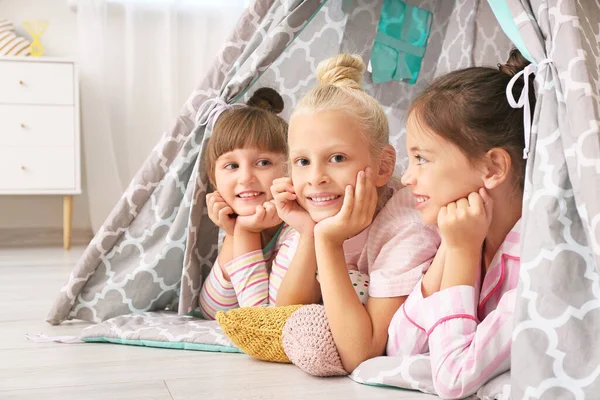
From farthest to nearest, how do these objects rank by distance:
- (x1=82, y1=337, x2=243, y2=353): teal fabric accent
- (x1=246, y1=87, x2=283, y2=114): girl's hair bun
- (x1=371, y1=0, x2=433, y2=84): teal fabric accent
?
(x1=371, y1=0, x2=433, y2=84): teal fabric accent, (x1=246, y1=87, x2=283, y2=114): girl's hair bun, (x1=82, y1=337, x2=243, y2=353): teal fabric accent

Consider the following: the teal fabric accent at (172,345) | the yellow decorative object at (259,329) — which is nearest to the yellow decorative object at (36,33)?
the teal fabric accent at (172,345)

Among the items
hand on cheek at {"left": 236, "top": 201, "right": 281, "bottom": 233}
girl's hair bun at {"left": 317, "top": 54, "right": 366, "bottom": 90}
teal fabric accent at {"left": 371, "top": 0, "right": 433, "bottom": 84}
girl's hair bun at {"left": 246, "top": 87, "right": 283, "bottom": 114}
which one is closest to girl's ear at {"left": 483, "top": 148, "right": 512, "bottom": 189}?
girl's hair bun at {"left": 317, "top": 54, "right": 366, "bottom": 90}

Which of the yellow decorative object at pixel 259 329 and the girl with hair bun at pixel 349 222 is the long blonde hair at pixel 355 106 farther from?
the yellow decorative object at pixel 259 329

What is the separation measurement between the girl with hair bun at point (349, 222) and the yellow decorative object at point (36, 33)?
2.36 metres

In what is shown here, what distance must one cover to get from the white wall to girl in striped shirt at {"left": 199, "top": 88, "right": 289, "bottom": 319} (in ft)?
7.10

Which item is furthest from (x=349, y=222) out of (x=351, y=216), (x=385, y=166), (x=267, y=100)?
(x=267, y=100)

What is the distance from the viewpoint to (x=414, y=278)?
4.20 ft

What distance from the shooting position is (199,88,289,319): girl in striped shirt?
161cm

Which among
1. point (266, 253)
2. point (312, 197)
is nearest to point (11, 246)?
point (266, 253)

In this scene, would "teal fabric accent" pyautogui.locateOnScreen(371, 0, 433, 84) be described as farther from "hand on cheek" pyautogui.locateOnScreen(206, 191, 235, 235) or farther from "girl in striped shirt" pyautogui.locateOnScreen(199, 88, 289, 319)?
"hand on cheek" pyautogui.locateOnScreen(206, 191, 235, 235)

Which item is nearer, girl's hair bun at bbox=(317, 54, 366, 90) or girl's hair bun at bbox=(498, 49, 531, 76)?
girl's hair bun at bbox=(498, 49, 531, 76)

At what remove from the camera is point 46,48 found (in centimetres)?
358

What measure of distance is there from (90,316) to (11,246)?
1970mm

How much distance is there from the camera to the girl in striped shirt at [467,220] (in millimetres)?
1106
